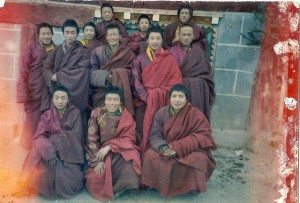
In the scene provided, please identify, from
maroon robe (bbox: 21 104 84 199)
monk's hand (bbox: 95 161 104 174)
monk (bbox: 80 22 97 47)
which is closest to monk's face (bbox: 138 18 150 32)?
monk (bbox: 80 22 97 47)

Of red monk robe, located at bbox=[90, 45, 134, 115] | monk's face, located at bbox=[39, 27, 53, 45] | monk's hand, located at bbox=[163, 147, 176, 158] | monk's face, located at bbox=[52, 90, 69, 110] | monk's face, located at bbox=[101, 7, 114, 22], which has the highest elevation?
monk's face, located at bbox=[101, 7, 114, 22]

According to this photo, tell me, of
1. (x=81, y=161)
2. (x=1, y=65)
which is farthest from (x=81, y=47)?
(x=81, y=161)

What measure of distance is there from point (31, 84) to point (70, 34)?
0.38m

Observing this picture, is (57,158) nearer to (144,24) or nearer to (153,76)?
(153,76)

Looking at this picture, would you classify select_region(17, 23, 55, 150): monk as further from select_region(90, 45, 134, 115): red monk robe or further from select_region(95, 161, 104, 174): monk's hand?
select_region(95, 161, 104, 174): monk's hand

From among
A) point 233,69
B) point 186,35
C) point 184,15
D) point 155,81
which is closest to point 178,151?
point 155,81

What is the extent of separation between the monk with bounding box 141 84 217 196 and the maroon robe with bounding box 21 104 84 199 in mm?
401

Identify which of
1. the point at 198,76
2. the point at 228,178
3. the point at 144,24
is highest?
the point at 144,24

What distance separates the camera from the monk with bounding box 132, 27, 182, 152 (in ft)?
9.54

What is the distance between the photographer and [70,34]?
2.93m

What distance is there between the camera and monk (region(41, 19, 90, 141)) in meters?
2.92

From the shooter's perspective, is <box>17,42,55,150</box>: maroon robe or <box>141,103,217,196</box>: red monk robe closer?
<box>141,103,217,196</box>: red monk robe

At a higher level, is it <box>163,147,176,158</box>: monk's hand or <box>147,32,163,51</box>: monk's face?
<box>147,32,163,51</box>: monk's face

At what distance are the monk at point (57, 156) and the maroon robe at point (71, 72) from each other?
55 millimetres
